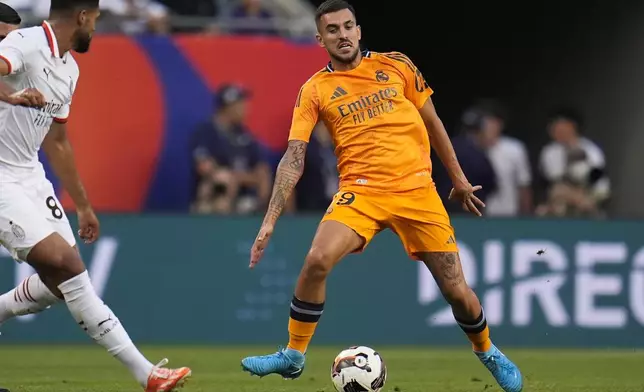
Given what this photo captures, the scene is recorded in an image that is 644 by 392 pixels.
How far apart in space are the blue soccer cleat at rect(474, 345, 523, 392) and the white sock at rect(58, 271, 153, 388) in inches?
93.1

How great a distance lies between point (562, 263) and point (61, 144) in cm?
721

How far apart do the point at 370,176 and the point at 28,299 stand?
248cm

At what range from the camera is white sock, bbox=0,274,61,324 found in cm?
892

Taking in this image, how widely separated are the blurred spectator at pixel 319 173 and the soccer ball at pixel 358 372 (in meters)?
7.37

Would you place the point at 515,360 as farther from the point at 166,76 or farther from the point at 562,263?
the point at 166,76

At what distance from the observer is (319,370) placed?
11516mm

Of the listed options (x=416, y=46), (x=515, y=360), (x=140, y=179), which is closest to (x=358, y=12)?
(x=416, y=46)

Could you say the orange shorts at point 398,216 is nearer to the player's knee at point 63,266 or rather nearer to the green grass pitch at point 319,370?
the green grass pitch at point 319,370

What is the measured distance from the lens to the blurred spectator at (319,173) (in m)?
15.9

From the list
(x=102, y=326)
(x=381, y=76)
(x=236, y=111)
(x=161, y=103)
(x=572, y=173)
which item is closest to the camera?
(x=102, y=326)

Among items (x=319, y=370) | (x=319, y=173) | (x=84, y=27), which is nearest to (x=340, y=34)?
(x=84, y=27)

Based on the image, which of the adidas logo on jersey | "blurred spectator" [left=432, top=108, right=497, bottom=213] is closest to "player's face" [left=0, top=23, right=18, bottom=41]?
the adidas logo on jersey

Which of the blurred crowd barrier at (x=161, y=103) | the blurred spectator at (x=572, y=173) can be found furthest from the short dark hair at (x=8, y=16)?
the blurred spectator at (x=572, y=173)

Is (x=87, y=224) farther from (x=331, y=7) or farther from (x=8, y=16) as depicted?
(x=331, y=7)
